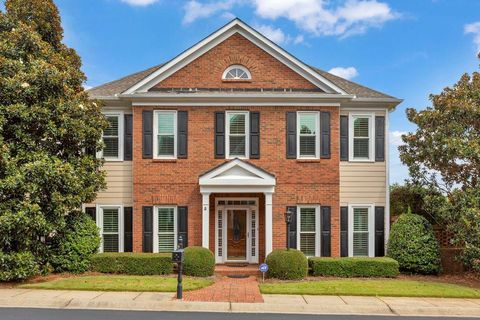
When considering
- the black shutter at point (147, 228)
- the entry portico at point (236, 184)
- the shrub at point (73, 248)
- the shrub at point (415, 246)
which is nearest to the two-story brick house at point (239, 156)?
the black shutter at point (147, 228)

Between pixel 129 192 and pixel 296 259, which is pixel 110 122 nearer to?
pixel 129 192

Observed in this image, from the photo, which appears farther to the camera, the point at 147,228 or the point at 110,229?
the point at 110,229

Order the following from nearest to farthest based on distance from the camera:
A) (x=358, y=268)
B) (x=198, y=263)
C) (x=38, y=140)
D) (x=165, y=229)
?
(x=38, y=140) → (x=198, y=263) → (x=358, y=268) → (x=165, y=229)

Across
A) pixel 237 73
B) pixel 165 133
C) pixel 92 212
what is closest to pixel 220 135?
pixel 165 133

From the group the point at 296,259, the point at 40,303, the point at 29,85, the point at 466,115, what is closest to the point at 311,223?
the point at 296,259

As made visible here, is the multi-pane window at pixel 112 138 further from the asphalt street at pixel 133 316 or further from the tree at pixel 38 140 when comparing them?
the asphalt street at pixel 133 316

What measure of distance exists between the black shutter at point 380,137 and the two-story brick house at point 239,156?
0.06m

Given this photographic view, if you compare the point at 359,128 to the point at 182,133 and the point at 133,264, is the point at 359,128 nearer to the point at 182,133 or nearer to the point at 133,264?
the point at 182,133

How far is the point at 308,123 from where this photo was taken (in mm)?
16891

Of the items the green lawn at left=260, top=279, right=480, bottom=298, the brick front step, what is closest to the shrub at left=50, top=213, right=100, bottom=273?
the brick front step

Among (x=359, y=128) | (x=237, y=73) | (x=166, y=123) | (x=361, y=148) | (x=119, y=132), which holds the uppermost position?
(x=237, y=73)

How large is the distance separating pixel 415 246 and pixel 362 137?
4.68 meters

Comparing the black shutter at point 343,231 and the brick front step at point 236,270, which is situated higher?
the black shutter at point 343,231

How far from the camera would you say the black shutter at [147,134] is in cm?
1664
